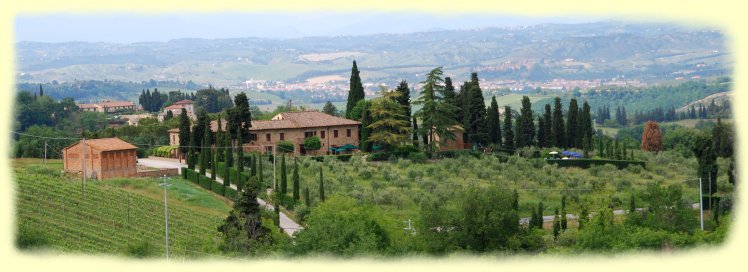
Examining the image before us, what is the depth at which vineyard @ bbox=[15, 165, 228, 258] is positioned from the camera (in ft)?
90.3

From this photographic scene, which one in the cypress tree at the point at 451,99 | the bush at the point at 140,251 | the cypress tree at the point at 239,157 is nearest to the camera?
the bush at the point at 140,251

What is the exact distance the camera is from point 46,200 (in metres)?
32.1

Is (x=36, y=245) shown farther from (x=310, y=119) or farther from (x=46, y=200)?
(x=310, y=119)

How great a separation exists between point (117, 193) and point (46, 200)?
3.50 m

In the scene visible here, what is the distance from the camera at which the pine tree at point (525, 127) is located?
52003 mm

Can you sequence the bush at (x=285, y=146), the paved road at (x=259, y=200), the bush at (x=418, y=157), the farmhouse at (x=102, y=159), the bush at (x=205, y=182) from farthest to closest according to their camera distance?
the bush at (x=285, y=146) < the bush at (x=418, y=157) < the farmhouse at (x=102, y=159) < the bush at (x=205, y=182) < the paved road at (x=259, y=200)

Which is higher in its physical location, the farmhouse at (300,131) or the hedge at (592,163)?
the farmhouse at (300,131)

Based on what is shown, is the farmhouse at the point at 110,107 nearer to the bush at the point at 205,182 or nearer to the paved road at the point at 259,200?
the paved road at the point at 259,200

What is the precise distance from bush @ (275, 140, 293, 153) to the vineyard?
481 inches

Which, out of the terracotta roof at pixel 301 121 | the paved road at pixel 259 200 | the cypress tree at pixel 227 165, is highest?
the terracotta roof at pixel 301 121

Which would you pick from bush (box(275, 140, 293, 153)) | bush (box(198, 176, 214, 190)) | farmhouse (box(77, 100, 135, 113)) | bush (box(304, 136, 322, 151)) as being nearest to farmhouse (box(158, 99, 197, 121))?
farmhouse (box(77, 100, 135, 113))

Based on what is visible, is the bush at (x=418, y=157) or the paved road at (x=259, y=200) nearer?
the paved road at (x=259, y=200)

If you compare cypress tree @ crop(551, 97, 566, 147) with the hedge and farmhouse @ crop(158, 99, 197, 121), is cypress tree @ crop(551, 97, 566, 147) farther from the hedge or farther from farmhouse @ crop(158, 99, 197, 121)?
farmhouse @ crop(158, 99, 197, 121)

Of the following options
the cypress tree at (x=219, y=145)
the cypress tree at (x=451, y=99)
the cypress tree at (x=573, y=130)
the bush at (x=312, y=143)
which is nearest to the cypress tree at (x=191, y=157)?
the cypress tree at (x=219, y=145)
